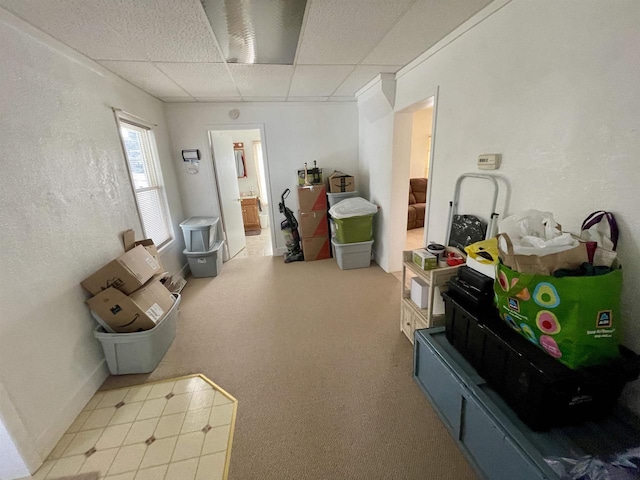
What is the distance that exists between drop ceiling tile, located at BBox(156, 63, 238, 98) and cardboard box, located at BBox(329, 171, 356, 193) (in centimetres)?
164

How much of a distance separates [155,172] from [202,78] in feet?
4.29

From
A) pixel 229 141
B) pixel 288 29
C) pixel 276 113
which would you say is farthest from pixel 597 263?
pixel 229 141

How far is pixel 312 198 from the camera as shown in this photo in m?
3.69

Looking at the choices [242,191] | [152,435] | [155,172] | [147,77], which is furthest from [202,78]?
[242,191]

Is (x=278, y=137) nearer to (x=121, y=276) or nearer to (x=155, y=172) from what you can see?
(x=155, y=172)

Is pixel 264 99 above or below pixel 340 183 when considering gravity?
above

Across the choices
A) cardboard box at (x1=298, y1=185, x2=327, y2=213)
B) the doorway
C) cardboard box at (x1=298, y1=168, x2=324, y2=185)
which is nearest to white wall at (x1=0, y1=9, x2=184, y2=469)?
the doorway

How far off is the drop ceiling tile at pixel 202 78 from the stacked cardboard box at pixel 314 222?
1.48 meters

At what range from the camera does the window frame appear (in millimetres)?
2494

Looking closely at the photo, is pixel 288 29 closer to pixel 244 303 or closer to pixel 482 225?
pixel 482 225

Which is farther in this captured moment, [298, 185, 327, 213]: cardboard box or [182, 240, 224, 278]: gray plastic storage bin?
[298, 185, 327, 213]: cardboard box

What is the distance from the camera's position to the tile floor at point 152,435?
1324mm

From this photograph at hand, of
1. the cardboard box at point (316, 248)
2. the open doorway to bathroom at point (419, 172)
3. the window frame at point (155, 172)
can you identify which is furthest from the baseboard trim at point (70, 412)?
the open doorway to bathroom at point (419, 172)

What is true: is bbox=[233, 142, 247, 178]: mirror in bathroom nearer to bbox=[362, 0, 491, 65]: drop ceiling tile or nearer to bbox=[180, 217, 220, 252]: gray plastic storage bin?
bbox=[180, 217, 220, 252]: gray plastic storage bin
